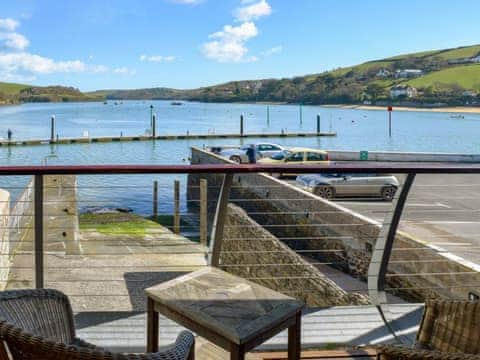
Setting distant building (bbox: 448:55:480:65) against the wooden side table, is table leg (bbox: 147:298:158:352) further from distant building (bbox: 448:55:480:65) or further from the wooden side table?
distant building (bbox: 448:55:480:65)

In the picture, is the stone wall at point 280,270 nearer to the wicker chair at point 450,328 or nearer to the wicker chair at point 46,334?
the wicker chair at point 450,328

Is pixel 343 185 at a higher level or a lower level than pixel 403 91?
lower

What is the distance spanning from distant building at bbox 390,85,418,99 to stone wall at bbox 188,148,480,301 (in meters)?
81.3

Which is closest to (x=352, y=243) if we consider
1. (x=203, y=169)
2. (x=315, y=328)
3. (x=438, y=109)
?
(x=315, y=328)

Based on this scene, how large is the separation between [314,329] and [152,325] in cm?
105

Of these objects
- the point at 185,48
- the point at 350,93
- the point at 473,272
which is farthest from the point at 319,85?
the point at 473,272

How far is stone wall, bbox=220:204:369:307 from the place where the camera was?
27.3 feet

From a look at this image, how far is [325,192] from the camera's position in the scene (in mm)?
13922

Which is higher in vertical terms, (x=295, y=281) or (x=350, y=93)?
(x=350, y=93)

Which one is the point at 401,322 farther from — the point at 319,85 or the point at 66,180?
the point at 319,85

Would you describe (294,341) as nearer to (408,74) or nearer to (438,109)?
(438,109)

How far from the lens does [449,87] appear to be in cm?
9031

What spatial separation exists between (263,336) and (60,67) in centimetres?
9730

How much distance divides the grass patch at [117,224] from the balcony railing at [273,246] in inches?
2.5
